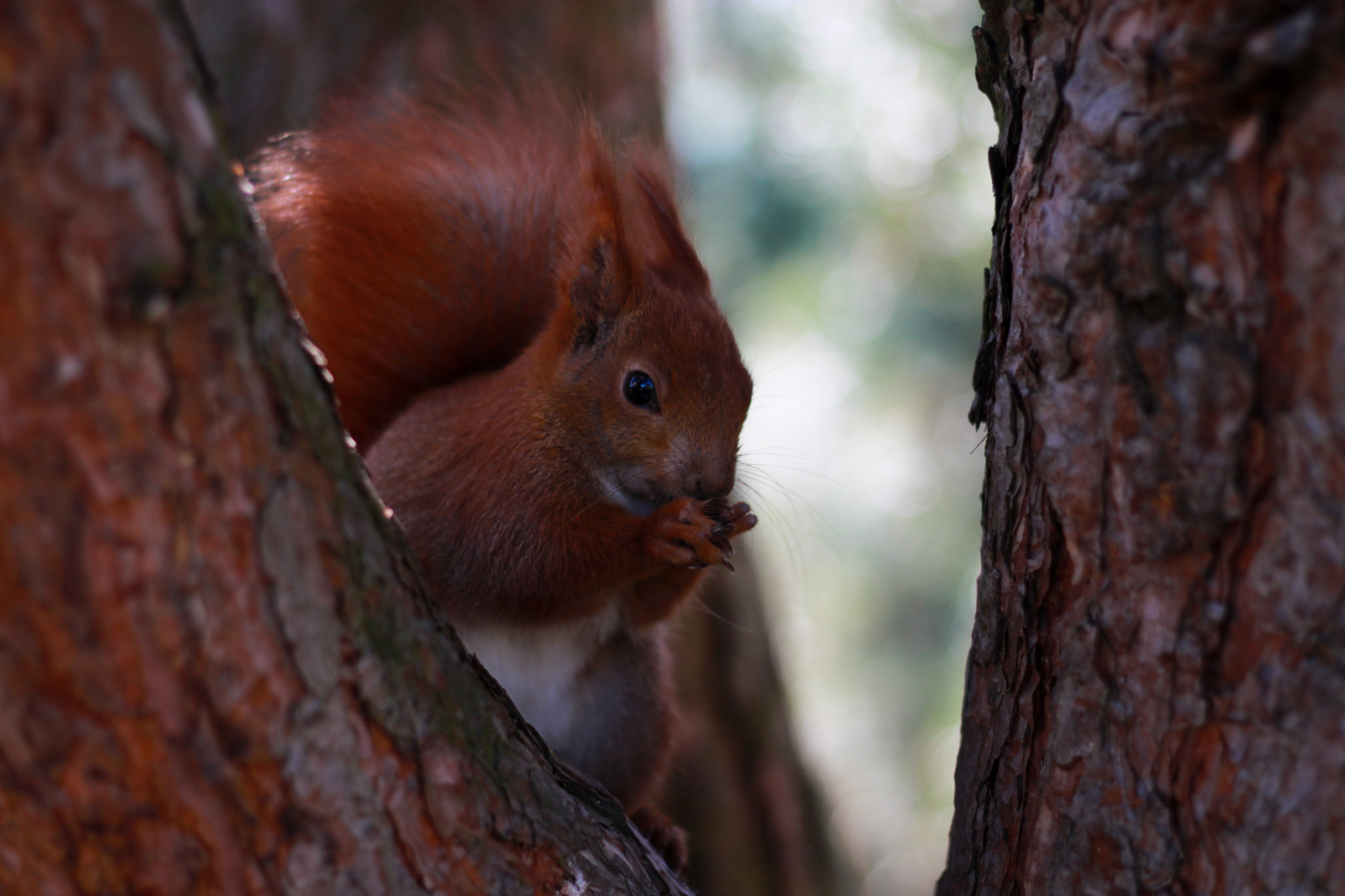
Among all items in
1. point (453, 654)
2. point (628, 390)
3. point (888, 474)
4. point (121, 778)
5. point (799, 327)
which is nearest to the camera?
point (121, 778)

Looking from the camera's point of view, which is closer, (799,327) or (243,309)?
(243,309)

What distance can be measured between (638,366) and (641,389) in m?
0.03

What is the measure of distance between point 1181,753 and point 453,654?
1.62 feet

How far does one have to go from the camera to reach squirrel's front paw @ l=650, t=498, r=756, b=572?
3.86ft

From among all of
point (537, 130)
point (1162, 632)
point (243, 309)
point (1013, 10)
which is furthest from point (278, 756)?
point (537, 130)

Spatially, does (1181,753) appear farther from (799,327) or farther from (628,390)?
(799,327)

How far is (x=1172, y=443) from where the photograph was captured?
27.6 inches

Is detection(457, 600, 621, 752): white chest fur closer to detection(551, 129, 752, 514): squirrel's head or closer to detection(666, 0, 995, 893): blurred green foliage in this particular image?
detection(551, 129, 752, 514): squirrel's head

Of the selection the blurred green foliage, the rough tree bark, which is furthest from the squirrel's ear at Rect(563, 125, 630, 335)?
the blurred green foliage

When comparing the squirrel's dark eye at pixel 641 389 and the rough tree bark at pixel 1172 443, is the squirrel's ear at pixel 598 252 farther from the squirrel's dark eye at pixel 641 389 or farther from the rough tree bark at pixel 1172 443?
the rough tree bark at pixel 1172 443

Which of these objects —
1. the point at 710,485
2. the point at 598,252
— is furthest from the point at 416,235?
the point at 710,485

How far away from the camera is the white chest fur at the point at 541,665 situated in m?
1.34

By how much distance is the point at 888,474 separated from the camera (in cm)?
351

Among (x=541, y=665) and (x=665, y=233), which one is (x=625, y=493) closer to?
(x=541, y=665)
